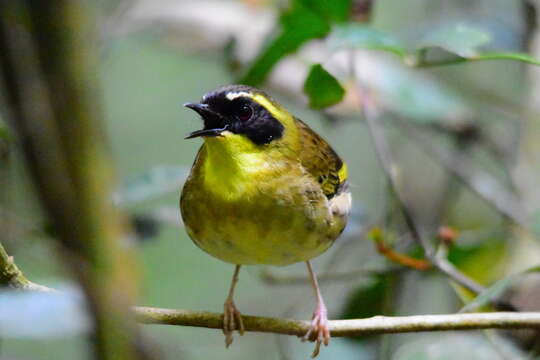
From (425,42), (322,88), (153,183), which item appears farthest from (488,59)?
(153,183)

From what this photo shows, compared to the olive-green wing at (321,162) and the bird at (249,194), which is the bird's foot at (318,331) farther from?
the olive-green wing at (321,162)

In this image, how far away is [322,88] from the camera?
286 centimetres

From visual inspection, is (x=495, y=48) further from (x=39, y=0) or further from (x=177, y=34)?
(x=39, y=0)

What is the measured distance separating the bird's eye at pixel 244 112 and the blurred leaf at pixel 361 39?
0.39m

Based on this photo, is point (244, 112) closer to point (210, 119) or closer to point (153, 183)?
point (210, 119)

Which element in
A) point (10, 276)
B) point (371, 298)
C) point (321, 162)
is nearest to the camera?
point (10, 276)

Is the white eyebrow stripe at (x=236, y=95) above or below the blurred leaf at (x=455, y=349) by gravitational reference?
above

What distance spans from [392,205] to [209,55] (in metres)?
2.28

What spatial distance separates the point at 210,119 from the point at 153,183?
974mm

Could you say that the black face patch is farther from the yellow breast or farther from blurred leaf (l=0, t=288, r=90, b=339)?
blurred leaf (l=0, t=288, r=90, b=339)

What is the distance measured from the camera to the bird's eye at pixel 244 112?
2.62 m

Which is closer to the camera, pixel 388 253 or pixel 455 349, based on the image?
pixel 455 349

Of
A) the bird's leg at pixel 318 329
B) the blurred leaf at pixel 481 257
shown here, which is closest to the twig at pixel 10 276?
the bird's leg at pixel 318 329

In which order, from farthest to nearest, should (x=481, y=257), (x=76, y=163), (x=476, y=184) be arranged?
1. (x=476, y=184)
2. (x=481, y=257)
3. (x=76, y=163)
